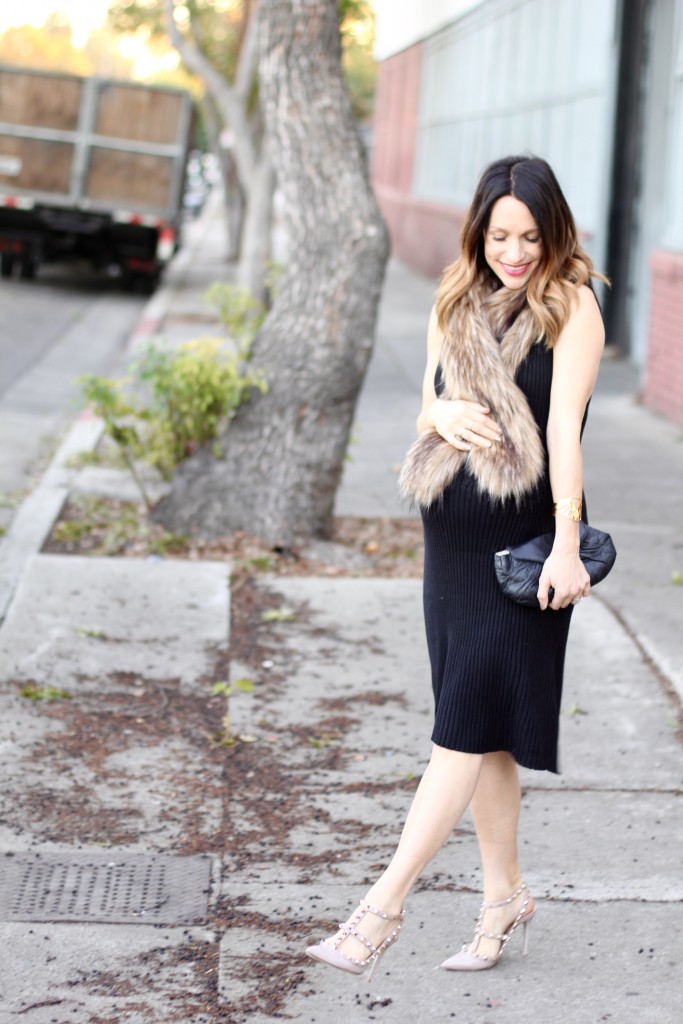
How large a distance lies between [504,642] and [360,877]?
1.02 m

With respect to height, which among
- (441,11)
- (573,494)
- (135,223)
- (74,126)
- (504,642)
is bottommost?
(504,642)

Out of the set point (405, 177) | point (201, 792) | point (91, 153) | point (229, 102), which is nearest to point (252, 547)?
point (201, 792)

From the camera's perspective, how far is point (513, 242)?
10.3 ft

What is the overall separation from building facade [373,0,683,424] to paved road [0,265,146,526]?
4709mm

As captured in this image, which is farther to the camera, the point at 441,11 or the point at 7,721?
the point at 441,11

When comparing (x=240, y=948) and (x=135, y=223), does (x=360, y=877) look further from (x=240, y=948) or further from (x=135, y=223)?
(x=135, y=223)

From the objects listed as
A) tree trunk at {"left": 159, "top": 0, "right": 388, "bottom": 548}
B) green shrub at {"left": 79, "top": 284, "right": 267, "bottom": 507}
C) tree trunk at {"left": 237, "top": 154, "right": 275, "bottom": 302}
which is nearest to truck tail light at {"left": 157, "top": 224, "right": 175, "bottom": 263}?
tree trunk at {"left": 237, "top": 154, "right": 275, "bottom": 302}

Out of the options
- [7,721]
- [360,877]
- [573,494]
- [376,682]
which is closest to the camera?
[573,494]

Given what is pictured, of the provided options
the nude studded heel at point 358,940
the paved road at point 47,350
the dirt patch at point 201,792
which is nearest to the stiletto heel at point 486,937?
the nude studded heel at point 358,940

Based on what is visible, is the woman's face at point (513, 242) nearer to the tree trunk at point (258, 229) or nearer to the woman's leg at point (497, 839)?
the woman's leg at point (497, 839)

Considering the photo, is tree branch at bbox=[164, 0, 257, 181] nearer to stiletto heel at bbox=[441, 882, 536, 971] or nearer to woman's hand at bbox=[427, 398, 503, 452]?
woman's hand at bbox=[427, 398, 503, 452]

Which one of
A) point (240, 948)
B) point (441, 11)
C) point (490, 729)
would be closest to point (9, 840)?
point (240, 948)

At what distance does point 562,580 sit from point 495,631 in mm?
197

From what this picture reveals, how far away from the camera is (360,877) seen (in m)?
3.86
